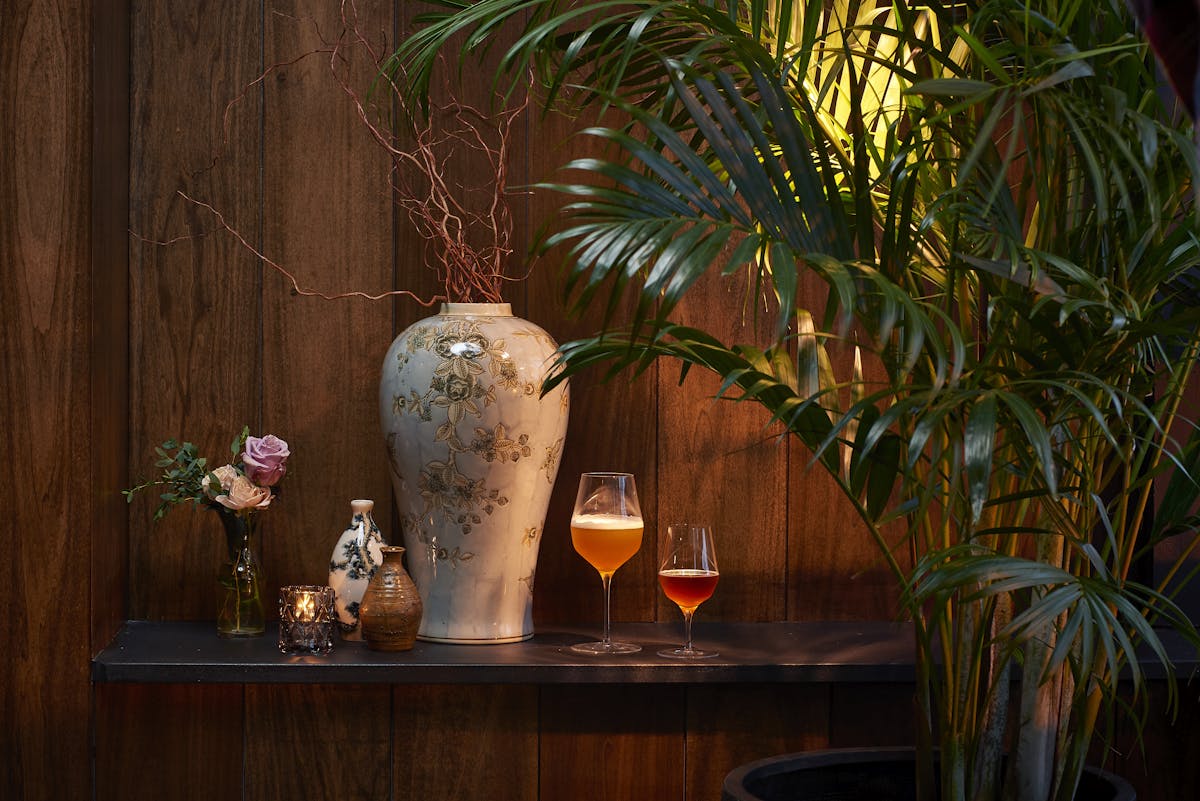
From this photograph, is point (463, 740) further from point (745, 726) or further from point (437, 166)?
point (437, 166)

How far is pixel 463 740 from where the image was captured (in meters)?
1.97

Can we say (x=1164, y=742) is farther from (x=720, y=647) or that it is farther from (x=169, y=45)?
(x=169, y=45)

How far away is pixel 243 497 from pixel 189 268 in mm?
401

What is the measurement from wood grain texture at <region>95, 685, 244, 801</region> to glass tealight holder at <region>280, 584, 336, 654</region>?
0.23m

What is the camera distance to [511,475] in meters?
1.80

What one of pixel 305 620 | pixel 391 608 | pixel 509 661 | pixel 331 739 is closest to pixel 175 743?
pixel 331 739

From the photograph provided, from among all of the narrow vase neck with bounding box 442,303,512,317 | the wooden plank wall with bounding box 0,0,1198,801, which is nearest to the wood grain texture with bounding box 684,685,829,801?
the wooden plank wall with bounding box 0,0,1198,801

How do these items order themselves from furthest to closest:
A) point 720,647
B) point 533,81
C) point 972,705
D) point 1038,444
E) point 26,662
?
point 533,81 → point 720,647 → point 26,662 → point 972,705 → point 1038,444

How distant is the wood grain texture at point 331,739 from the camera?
196 centimetres

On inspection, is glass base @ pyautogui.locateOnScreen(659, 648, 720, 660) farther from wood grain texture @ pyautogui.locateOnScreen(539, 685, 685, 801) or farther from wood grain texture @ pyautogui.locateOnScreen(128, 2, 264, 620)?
wood grain texture @ pyautogui.locateOnScreen(128, 2, 264, 620)

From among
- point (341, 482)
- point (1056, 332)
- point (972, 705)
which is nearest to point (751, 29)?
point (1056, 332)

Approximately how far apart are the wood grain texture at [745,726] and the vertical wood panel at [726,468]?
14cm

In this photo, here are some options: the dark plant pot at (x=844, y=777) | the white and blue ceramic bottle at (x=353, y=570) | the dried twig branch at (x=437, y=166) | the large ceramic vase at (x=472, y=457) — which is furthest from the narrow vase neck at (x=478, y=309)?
the dark plant pot at (x=844, y=777)

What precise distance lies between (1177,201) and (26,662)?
5.00ft
